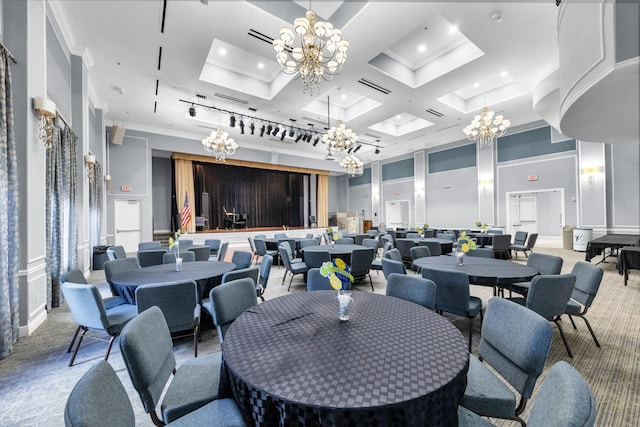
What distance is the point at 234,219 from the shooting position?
1359cm

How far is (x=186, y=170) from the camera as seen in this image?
38.3ft

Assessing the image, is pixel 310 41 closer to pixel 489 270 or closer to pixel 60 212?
pixel 489 270

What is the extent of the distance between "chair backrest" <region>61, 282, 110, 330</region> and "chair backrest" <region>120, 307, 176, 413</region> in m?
1.10

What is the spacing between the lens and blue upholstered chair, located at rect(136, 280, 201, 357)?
227 centimetres

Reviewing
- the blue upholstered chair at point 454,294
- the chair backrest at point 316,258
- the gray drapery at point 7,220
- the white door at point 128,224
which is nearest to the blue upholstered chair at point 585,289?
the blue upholstered chair at point 454,294

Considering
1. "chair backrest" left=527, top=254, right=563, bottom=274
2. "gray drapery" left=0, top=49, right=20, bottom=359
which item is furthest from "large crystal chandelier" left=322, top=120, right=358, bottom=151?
"gray drapery" left=0, top=49, right=20, bottom=359

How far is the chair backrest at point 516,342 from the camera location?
137 cm

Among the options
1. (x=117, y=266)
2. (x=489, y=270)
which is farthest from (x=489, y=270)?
(x=117, y=266)

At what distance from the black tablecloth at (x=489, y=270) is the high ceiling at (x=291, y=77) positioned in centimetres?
393

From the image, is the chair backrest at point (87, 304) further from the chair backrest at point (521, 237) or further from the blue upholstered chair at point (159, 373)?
the chair backrest at point (521, 237)

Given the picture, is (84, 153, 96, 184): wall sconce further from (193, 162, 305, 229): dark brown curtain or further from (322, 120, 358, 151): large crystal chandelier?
(193, 162, 305, 229): dark brown curtain

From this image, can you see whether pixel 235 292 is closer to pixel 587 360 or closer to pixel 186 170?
pixel 587 360

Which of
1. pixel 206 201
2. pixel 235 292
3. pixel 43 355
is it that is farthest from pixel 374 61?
pixel 206 201

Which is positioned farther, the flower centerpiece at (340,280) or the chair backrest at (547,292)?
the chair backrest at (547,292)
